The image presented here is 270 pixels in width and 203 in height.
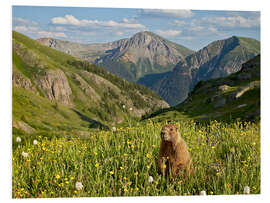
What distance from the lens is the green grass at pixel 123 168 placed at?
5.28m

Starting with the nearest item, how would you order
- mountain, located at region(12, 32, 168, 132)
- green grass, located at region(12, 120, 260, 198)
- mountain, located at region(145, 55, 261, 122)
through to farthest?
green grass, located at region(12, 120, 260, 198), mountain, located at region(12, 32, 168, 132), mountain, located at region(145, 55, 261, 122)

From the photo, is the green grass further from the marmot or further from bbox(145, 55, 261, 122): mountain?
bbox(145, 55, 261, 122): mountain

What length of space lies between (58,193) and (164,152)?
2566 millimetres

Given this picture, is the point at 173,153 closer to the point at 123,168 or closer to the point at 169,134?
the point at 169,134

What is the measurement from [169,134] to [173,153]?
1.41 ft

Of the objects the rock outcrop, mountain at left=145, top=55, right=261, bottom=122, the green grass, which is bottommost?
the green grass

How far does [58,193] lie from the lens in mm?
5348

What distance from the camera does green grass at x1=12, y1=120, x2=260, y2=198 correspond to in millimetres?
5280

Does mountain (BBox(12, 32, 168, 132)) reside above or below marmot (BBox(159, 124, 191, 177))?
above

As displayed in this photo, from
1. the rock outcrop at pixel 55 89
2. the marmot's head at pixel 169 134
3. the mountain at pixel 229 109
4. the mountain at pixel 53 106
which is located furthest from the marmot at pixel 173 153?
the rock outcrop at pixel 55 89

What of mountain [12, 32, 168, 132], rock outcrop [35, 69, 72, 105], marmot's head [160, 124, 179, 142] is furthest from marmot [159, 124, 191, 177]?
rock outcrop [35, 69, 72, 105]

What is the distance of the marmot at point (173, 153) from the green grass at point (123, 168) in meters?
0.27
